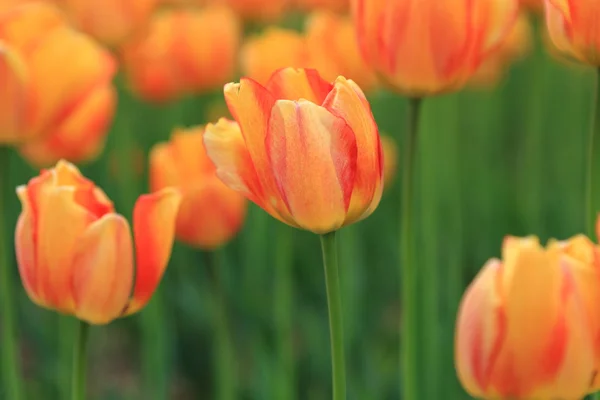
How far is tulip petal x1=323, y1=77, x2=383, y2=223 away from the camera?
0.72 meters

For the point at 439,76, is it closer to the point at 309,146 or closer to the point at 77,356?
the point at 309,146

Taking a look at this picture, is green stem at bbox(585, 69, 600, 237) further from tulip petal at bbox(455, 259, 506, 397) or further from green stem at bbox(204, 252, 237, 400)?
green stem at bbox(204, 252, 237, 400)

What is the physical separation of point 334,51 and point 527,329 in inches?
39.8

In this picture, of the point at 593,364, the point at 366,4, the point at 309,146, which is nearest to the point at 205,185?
the point at 366,4

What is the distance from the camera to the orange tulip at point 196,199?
1.22 meters

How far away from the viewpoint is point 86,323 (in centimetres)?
84

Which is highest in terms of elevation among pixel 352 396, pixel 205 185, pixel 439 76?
pixel 439 76

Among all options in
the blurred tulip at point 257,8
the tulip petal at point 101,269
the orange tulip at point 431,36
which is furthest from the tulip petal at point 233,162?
the blurred tulip at point 257,8

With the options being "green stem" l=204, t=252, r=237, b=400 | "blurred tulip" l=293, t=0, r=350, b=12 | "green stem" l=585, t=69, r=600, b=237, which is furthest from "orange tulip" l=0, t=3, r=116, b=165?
"blurred tulip" l=293, t=0, r=350, b=12

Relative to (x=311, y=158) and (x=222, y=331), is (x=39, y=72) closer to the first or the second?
(x=222, y=331)

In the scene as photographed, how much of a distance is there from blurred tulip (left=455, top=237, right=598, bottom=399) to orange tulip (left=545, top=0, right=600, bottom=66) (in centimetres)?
30

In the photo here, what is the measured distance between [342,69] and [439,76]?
65 centimetres

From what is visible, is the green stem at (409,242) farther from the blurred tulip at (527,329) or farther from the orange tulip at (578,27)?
the blurred tulip at (527,329)

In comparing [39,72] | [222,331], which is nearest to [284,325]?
[222,331]
